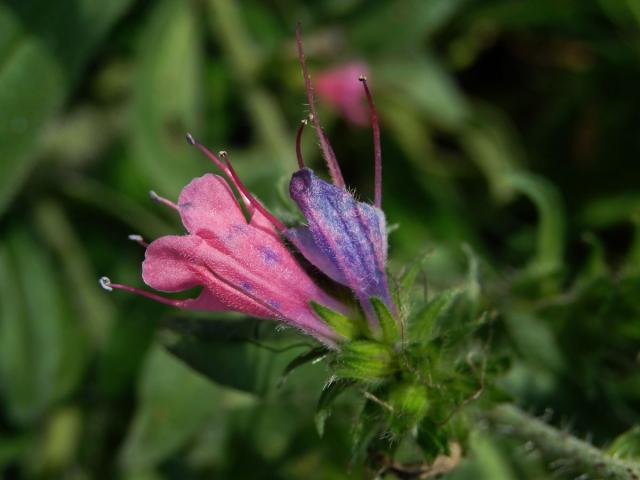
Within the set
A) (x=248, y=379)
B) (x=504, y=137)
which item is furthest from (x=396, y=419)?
(x=504, y=137)

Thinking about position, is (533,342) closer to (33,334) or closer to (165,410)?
(165,410)

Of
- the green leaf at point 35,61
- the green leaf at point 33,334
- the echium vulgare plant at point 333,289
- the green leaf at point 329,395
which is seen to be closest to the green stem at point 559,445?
the echium vulgare plant at point 333,289

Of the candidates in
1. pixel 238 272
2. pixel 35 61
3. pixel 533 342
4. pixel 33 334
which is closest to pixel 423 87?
pixel 533 342

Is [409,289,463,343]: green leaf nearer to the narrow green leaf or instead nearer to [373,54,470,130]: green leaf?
the narrow green leaf

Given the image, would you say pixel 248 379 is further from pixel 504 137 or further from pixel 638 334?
pixel 504 137

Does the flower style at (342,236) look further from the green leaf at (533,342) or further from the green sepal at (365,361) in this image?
the green leaf at (533,342)

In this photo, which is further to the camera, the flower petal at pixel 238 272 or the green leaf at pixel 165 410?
the green leaf at pixel 165 410

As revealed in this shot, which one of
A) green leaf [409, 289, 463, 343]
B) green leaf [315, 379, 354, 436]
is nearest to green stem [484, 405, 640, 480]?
green leaf [409, 289, 463, 343]
